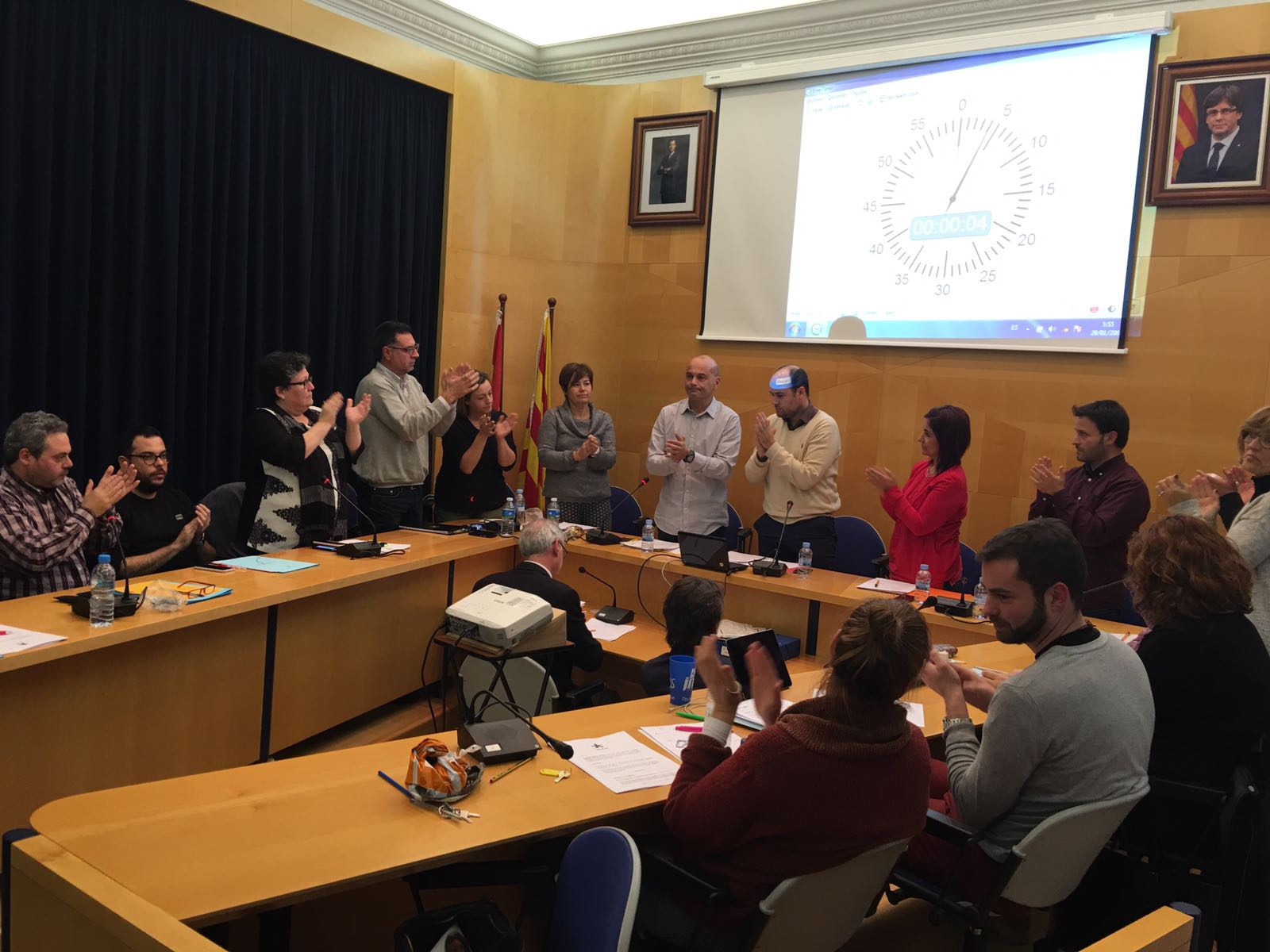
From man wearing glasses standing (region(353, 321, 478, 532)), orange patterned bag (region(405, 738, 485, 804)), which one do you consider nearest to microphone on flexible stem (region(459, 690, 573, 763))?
orange patterned bag (region(405, 738, 485, 804))

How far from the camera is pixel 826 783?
1681mm

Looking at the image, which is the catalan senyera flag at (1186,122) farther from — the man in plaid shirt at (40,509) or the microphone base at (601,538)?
the man in plaid shirt at (40,509)

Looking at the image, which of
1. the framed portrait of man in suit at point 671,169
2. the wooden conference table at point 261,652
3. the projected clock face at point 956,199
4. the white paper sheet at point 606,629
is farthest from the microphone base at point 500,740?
the framed portrait of man in suit at point 671,169

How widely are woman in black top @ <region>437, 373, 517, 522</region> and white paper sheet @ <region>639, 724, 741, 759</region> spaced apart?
2570 mm

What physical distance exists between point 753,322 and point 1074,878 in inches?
176

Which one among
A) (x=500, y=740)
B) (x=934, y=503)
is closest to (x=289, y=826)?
(x=500, y=740)

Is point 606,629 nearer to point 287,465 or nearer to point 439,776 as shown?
point 287,465

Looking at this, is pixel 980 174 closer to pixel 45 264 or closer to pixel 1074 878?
pixel 1074 878

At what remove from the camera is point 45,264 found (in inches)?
168

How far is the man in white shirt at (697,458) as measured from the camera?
4898mm

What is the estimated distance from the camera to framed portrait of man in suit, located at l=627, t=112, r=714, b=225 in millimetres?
6266

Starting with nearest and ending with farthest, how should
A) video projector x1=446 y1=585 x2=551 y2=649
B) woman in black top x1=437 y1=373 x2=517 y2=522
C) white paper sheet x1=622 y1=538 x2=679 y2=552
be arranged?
video projector x1=446 y1=585 x2=551 y2=649, white paper sheet x1=622 y1=538 x2=679 y2=552, woman in black top x1=437 y1=373 x2=517 y2=522

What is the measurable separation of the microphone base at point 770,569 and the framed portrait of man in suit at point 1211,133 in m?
2.69

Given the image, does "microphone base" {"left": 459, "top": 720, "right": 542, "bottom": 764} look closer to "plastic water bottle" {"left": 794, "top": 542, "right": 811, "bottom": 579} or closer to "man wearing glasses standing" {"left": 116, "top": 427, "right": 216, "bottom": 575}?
"man wearing glasses standing" {"left": 116, "top": 427, "right": 216, "bottom": 575}
